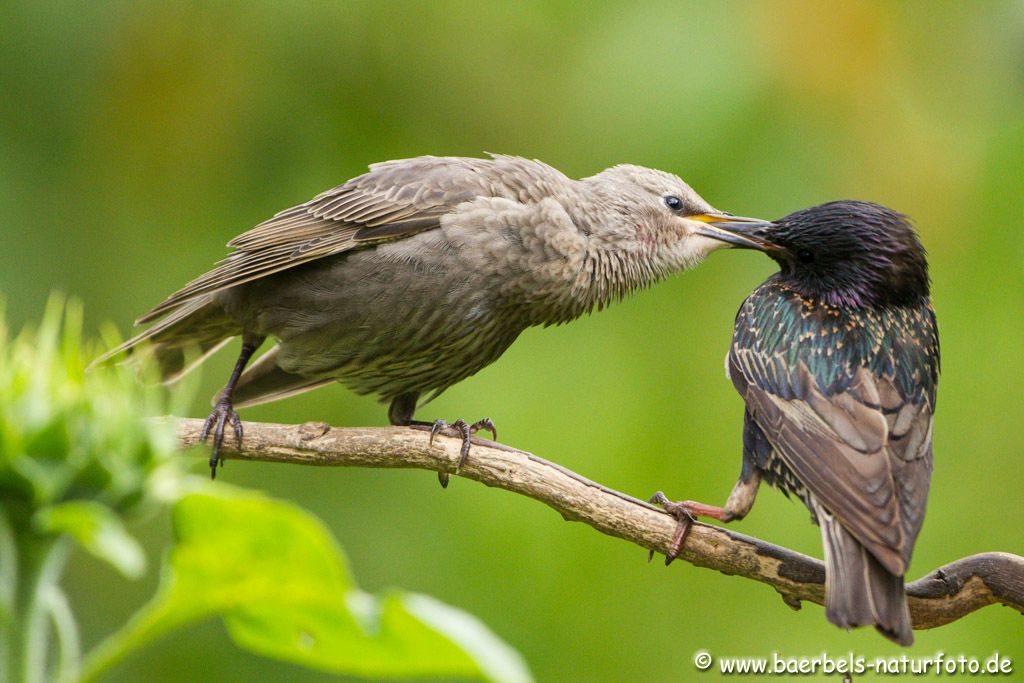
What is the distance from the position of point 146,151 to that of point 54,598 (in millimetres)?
5101

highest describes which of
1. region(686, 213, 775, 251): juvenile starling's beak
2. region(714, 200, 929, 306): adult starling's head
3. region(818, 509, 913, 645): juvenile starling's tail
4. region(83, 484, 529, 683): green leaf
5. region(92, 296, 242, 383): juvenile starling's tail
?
region(686, 213, 775, 251): juvenile starling's beak

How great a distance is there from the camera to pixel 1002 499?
5566mm

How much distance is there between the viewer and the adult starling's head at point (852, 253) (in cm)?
460

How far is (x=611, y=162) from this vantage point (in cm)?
608

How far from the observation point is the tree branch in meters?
3.79

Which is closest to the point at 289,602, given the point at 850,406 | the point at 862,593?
the point at 862,593

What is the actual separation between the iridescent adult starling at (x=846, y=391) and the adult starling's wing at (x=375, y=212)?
3.38 feet

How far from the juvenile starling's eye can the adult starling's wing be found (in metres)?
0.50

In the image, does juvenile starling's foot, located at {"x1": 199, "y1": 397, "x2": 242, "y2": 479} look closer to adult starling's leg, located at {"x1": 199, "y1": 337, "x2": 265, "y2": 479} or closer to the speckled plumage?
adult starling's leg, located at {"x1": 199, "y1": 337, "x2": 265, "y2": 479}

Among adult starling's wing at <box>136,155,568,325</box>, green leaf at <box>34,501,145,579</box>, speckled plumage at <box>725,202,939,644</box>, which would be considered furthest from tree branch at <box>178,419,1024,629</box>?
green leaf at <box>34,501,145,579</box>

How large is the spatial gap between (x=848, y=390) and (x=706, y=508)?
0.66 meters

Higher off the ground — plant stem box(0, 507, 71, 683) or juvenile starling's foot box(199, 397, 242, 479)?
juvenile starling's foot box(199, 397, 242, 479)

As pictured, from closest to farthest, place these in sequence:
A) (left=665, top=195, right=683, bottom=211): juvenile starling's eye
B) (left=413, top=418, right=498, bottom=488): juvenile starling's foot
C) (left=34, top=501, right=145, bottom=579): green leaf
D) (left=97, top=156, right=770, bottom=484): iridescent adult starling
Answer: (left=34, top=501, right=145, bottom=579): green leaf, (left=413, top=418, right=498, bottom=488): juvenile starling's foot, (left=97, top=156, right=770, bottom=484): iridescent adult starling, (left=665, top=195, right=683, bottom=211): juvenile starling's eye

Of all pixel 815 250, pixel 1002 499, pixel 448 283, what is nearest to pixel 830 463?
pixel 815 250
